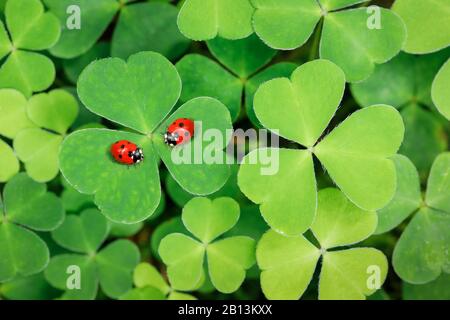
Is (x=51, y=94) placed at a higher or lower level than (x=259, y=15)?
lower

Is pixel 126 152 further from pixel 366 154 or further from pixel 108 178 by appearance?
pixel 366 154

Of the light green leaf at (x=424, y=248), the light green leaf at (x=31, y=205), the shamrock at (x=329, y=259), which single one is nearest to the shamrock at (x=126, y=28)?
the light green leaf at (x=31, y=205)

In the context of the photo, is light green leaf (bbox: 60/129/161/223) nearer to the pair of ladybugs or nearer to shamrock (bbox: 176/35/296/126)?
the pair of ladybugs

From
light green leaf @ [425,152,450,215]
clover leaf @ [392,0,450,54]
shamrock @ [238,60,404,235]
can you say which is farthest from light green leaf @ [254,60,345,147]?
light green leaf @ [425,152,450,215]

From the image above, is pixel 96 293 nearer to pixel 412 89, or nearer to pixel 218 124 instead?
pixel 218 124

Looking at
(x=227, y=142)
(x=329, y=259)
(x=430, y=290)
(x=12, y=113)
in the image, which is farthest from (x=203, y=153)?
(x=430, y=290)

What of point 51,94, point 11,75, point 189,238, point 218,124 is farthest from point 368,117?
point 11,75
